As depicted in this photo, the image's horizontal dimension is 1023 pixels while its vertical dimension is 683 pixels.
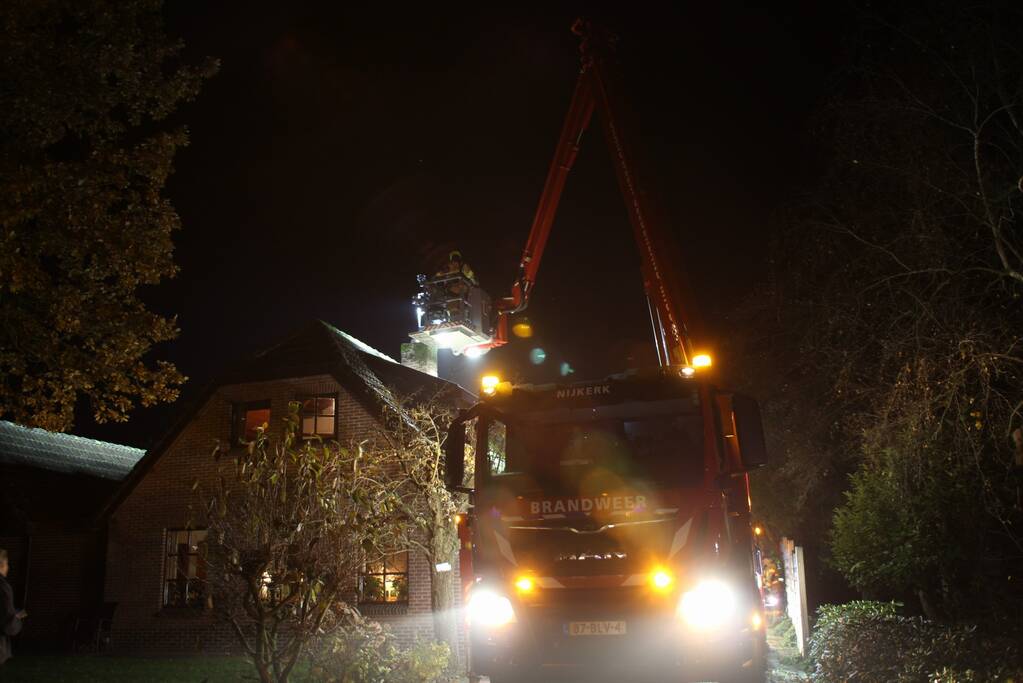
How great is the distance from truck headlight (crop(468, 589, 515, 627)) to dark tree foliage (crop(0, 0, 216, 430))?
7195mm

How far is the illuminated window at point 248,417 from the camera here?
18.6 metres

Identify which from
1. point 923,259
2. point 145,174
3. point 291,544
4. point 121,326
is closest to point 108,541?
point 121,326

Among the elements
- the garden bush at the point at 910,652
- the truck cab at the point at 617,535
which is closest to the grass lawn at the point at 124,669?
the truck cab at the point at 617,535

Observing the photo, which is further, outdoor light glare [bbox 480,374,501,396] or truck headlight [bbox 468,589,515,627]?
outdoor light glare [bbox 480,374,501,396]

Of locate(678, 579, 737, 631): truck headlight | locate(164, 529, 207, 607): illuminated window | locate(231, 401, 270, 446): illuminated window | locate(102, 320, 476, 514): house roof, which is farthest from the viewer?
locate(231, 401, 270, 446): illuminated window

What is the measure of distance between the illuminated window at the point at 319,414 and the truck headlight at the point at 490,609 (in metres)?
11.2

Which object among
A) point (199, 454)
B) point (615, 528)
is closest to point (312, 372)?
point (199, 454)

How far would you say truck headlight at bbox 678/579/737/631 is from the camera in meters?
6.61

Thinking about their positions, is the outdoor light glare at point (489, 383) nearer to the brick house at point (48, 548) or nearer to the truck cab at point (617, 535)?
the truck cab at point (617, 535)

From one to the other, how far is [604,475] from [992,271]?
4973 mm

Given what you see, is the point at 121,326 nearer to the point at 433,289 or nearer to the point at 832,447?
the point at 433,289

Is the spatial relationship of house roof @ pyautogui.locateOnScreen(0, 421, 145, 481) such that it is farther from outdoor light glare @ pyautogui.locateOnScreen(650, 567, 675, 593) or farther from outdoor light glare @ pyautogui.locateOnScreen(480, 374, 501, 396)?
outdoor light glare @ pyautogui.locateOnScreen(650, 567, 675, 593)

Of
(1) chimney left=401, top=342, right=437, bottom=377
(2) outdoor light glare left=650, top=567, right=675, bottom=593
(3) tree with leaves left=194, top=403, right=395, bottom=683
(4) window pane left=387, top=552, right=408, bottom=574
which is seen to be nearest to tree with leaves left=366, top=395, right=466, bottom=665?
(3) tree with leaves left=194, top=403, right=395, bottom=683

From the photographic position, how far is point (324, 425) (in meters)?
18.1
